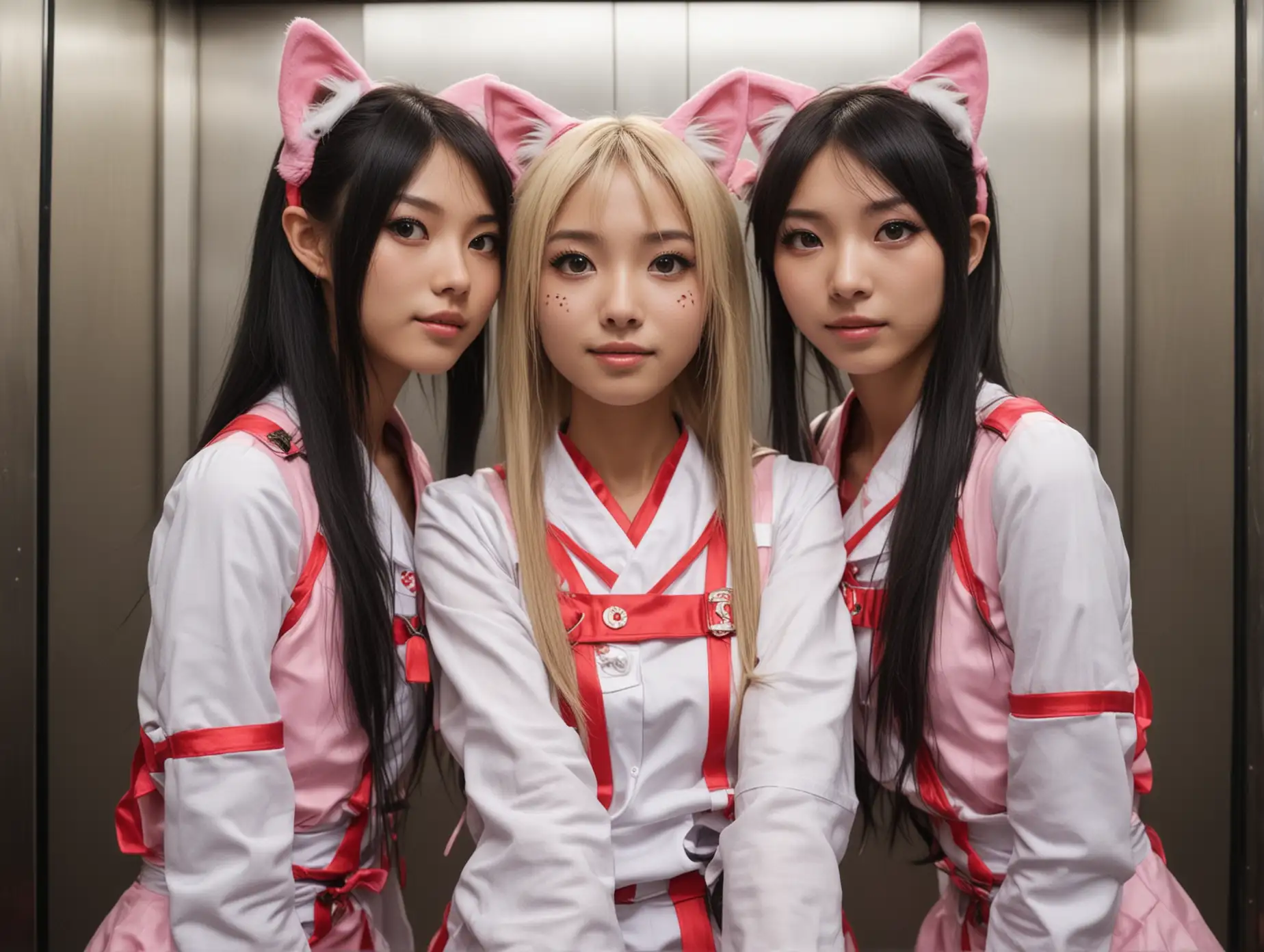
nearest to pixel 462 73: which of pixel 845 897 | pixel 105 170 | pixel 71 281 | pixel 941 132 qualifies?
pixel 105 170

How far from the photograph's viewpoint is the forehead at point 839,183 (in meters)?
1.62

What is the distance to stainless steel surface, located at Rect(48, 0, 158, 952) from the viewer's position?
2264 mm

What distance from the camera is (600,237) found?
1.57m

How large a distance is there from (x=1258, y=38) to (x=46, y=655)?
2.47 metres

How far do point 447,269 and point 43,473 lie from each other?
967 mm

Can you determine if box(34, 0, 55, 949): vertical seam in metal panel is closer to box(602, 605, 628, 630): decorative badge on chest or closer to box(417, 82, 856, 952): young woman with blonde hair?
box(417, 82, 856, 952): young woman with blonde hair

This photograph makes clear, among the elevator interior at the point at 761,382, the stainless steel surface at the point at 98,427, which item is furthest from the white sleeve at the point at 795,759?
the stainless steel surface at the point at 98,427

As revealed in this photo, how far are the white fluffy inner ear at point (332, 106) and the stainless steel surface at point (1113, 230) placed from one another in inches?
69.8

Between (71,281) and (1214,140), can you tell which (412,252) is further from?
(1214,140)

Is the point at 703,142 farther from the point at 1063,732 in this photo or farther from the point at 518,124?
the point at 1063,732

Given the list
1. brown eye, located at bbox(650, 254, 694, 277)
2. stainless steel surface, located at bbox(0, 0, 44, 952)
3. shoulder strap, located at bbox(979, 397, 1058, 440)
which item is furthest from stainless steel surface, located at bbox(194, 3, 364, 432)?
shoulder strap, located at bbox(979, 397, 1058, 440)

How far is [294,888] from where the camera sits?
4.93 feet

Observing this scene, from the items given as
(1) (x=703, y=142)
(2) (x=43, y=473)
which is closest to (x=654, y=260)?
(1) (x=703, y=142)

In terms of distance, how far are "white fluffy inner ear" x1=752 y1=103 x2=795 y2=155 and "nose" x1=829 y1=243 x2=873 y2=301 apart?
27 centimetres
